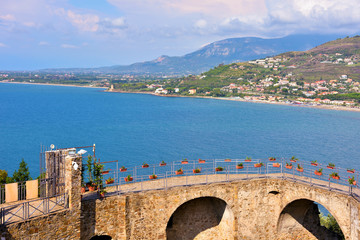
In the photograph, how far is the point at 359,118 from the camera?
89438 millimetres

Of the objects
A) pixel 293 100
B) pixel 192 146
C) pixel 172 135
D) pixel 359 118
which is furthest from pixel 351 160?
pixel 293 100

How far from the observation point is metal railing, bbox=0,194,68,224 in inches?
483

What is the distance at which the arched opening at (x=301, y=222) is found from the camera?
701 inches

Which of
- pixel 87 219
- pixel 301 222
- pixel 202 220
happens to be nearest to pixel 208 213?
pixel 202 220

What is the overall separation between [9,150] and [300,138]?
174 feet

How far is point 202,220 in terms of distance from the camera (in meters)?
17.6

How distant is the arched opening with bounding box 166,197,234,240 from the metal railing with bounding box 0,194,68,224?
19.3 ft

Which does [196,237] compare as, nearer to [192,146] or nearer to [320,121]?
[192,146]

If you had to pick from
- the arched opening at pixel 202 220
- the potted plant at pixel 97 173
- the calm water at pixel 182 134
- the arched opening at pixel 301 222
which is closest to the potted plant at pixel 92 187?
the potted plant at pixel 97 173

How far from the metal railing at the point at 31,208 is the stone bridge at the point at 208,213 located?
0.43 meters

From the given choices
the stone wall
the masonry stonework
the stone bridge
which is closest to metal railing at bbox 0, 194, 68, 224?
the stone wall

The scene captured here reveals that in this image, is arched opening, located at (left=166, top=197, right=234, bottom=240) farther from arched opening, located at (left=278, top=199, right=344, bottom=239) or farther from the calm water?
the calm water

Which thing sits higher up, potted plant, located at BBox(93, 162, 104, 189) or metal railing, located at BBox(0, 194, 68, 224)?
potted plant, located at BBox(93, 162, 104, 189)

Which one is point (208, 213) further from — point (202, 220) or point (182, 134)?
point (182, 134)
